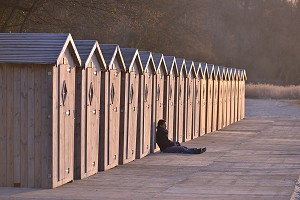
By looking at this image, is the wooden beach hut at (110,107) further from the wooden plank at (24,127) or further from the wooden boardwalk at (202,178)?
the wooden plank at (24,127)

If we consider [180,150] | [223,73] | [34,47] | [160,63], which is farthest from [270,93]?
[34,47]

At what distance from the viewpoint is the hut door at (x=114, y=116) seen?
1752 centimetres

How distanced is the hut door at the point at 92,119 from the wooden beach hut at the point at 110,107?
37cm

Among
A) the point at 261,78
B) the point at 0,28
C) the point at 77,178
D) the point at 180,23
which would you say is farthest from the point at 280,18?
the point at 77,178

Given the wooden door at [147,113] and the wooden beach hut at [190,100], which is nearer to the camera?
the wooden door at [147,113]

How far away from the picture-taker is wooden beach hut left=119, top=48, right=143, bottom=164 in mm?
18656

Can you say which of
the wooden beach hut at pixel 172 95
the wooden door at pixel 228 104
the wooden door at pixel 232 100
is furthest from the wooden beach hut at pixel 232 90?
the wooden beach hut at pixel 172 95

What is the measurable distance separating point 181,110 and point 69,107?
1166 centimetres

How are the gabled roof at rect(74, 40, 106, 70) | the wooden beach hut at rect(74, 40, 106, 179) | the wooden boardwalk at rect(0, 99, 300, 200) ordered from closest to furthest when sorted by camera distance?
the wooden boardwalk at rect(0, 99, 300, 200) < the wooden beach hut at rect(74, 40, 106, 179) < the gabled roof at rect(74, 40, 106, 70)

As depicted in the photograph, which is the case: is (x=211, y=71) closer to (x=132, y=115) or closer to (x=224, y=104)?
(x=224, y=104)

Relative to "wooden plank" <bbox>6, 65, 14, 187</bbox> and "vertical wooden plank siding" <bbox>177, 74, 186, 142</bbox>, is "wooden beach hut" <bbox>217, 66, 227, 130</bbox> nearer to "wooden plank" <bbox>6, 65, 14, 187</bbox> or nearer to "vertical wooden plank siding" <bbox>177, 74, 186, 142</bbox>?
"vertical wooden plank siding" <bbox>177, 74, 186, 142</bbox>

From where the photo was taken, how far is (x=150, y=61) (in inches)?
842

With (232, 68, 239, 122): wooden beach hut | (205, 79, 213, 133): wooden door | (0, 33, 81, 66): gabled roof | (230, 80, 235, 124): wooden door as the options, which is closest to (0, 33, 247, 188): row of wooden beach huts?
(0, 33, 81, 66): gabled roof

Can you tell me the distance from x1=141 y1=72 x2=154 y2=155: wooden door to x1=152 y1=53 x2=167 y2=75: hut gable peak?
0.87 meters
